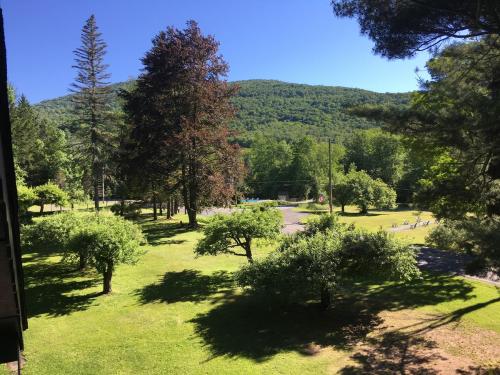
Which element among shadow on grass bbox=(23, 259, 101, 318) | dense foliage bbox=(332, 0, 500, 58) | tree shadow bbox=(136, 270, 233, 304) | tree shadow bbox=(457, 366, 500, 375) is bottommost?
tree shadow bbox=(457, 366, 500, 375)

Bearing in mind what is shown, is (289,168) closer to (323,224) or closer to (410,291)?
(323,224)

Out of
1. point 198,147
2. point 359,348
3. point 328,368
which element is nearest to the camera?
point 328,368

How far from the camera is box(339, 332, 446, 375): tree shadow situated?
375 inches

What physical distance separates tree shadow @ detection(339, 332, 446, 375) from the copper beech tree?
18.8 m

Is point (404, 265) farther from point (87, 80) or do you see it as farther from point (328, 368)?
point (87, 80)

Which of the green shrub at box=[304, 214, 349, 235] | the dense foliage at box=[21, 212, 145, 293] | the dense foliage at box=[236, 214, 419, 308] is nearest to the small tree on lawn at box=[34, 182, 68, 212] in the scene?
the dense foliage at box=[21, 212, 145, 293]

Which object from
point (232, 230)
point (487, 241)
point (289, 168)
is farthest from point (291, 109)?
point (487, 241)

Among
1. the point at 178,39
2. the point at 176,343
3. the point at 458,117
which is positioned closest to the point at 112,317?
the point at 176,343

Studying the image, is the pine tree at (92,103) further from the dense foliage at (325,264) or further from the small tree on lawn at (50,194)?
the dense foliage at (325,264)

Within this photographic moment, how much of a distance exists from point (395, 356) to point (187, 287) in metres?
8.99

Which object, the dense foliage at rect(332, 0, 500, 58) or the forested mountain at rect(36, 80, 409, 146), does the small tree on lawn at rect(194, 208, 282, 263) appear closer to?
the dense foliage at rect(332, 0, 500, 58)

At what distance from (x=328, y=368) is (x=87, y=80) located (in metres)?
39.9

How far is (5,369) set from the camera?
33.5 ft

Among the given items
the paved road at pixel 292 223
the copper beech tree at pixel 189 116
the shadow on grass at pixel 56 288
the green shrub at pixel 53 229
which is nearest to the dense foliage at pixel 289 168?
the paved road at pixel 292 223
